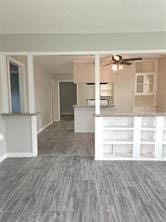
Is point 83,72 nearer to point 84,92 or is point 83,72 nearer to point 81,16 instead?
point 84,92

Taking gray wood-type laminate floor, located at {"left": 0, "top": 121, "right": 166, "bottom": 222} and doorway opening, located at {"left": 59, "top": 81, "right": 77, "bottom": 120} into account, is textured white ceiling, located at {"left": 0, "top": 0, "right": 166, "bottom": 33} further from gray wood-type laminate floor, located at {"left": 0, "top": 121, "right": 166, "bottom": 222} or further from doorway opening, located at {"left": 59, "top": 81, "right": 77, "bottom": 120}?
doorway opening, located at {"left": 59, "top": 81, "right": 77, "bottom": 120}

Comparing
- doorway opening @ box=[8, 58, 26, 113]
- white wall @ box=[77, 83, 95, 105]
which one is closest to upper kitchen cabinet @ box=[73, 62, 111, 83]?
doorway opening @ box=[8, 58, 26, 113]

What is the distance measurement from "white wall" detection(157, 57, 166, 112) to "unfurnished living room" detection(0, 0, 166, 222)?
6.25ft

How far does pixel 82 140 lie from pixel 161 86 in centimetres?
320

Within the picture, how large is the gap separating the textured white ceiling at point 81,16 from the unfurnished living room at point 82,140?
0.02 m

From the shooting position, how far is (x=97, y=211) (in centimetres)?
225

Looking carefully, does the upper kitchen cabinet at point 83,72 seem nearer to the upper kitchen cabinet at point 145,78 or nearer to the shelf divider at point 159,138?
the upper kitchen cabinet at point 145,78

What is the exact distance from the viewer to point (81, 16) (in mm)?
3346

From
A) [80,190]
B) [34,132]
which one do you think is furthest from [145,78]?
[80,190]

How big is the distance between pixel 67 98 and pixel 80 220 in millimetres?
11688

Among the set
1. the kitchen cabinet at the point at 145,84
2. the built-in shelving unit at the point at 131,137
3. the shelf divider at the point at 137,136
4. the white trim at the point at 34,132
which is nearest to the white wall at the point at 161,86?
the kitchen cabinet at the point at 145,84

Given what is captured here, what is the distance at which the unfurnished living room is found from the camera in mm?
2398

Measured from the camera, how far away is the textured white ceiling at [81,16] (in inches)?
119

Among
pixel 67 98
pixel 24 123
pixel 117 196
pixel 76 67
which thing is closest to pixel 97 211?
pixel 117 196
